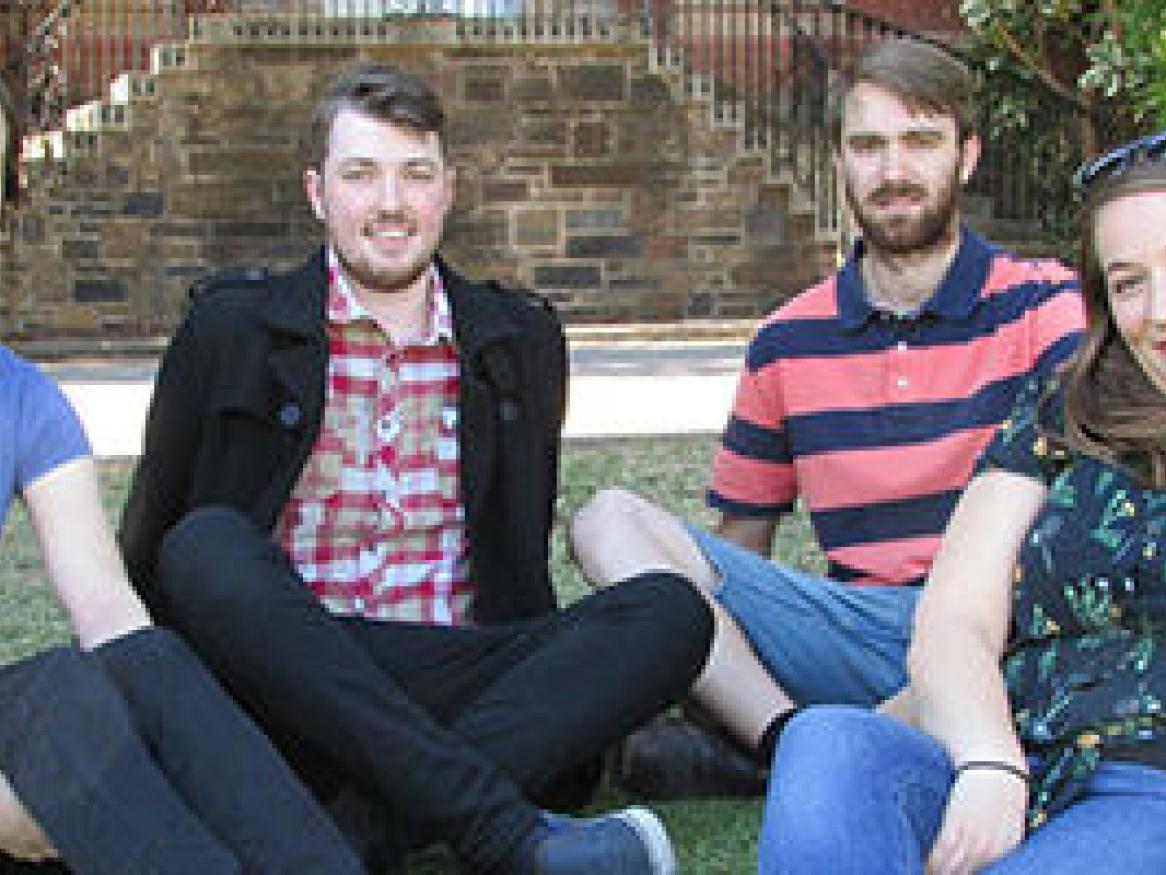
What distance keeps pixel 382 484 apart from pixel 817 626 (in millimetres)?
746

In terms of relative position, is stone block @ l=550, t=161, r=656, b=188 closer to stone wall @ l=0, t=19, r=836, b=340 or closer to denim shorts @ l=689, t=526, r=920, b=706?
stone wall @ l=0, t=19, r=836, b=340

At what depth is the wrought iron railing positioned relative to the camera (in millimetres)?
14742

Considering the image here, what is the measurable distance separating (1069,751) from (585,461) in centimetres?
546

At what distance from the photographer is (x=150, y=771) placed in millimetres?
2434

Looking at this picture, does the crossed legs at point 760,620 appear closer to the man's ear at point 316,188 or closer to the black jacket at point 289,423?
the black jacket at point 289,423

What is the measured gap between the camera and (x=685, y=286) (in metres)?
15.0

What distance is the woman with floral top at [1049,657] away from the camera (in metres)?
2.12

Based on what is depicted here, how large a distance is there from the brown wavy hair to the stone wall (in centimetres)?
1242

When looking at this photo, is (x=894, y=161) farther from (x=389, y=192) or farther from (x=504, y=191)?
(x=504, y=191)

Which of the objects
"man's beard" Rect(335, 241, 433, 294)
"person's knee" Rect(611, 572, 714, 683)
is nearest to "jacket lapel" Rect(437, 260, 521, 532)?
"man's beard" Rect(335, 241, 433, 294)

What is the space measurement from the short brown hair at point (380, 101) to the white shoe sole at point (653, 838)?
1.20m

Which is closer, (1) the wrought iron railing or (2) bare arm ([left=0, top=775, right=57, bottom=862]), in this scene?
(2) bare arm ([left=0, top=775, right=57, bottom=862])

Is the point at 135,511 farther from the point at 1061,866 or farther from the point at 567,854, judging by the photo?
the point at 1061,866

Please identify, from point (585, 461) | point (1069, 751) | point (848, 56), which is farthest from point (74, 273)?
point (1069, 751)
